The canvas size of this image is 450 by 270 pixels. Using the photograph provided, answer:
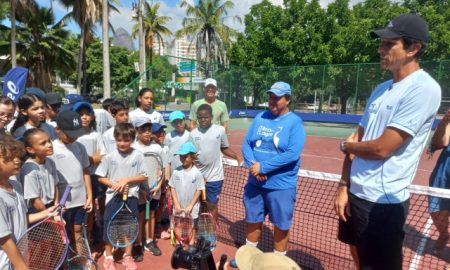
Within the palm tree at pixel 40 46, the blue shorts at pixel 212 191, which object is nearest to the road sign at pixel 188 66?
the palm tree at pixel 40 46

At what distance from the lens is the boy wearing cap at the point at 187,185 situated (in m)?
3.95

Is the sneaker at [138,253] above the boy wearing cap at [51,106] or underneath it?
underneath

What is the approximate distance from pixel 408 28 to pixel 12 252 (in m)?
2.80

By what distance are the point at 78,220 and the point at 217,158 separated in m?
1.76

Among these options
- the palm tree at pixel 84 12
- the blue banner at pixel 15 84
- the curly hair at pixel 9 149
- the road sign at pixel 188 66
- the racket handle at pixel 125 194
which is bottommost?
the racket handle at pixel 125 194

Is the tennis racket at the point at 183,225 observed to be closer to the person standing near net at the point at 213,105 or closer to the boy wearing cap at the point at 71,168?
the boy wearing cap at the point at 71,168

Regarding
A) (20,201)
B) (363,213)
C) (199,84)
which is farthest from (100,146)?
(199,84)

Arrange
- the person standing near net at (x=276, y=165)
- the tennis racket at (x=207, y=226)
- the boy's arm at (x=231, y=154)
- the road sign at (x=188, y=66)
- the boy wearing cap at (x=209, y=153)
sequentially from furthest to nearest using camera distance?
the road sign at (x=188, y=66) < the boy's arm at (x=231, y=154) < the boy wearing cap at (x=209, y=153) < the tennis racket at (x=207, y=226) < the person standing near net at (x=276, y=165)

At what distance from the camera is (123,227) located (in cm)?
364

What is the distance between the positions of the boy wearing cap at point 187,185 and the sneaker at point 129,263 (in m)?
0.69

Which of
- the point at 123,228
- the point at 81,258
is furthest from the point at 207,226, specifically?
the point at 81,258

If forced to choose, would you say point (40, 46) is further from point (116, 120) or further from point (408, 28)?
point (408, 28)

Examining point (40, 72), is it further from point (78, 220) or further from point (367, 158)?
point (367, 158)

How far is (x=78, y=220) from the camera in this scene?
3500 mm
